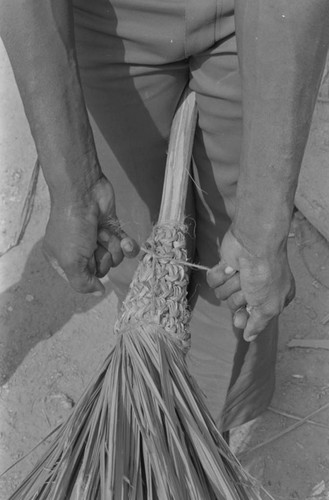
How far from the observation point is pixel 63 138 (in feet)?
3.82

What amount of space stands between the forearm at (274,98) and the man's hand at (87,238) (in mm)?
207

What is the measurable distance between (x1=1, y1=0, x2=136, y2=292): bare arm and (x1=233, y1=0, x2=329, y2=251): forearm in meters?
0.22

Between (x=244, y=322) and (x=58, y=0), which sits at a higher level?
(x=58, y=0)

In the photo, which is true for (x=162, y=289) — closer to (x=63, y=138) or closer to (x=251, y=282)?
(x=251, y=282)

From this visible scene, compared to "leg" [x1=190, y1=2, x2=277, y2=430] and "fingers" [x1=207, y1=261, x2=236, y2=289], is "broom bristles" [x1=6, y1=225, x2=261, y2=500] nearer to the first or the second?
"fingers" [x1=207, y1=261, x2=236, y2=289]

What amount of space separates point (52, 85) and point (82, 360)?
1166 millimetres

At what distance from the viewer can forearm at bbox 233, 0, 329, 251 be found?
102 cm

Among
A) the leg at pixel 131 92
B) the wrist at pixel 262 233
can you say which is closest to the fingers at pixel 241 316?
the wrist at pixel 262 233

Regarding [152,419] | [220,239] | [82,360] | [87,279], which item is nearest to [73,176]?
[87,279]

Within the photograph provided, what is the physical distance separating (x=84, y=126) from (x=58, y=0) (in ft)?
0.60

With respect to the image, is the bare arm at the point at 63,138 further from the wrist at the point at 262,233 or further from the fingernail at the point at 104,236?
the wrist at the point at 262,233

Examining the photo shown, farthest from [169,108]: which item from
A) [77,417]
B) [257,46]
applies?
[77,417]

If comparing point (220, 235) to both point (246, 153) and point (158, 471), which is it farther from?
point (158, 471)

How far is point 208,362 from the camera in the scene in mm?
1831
